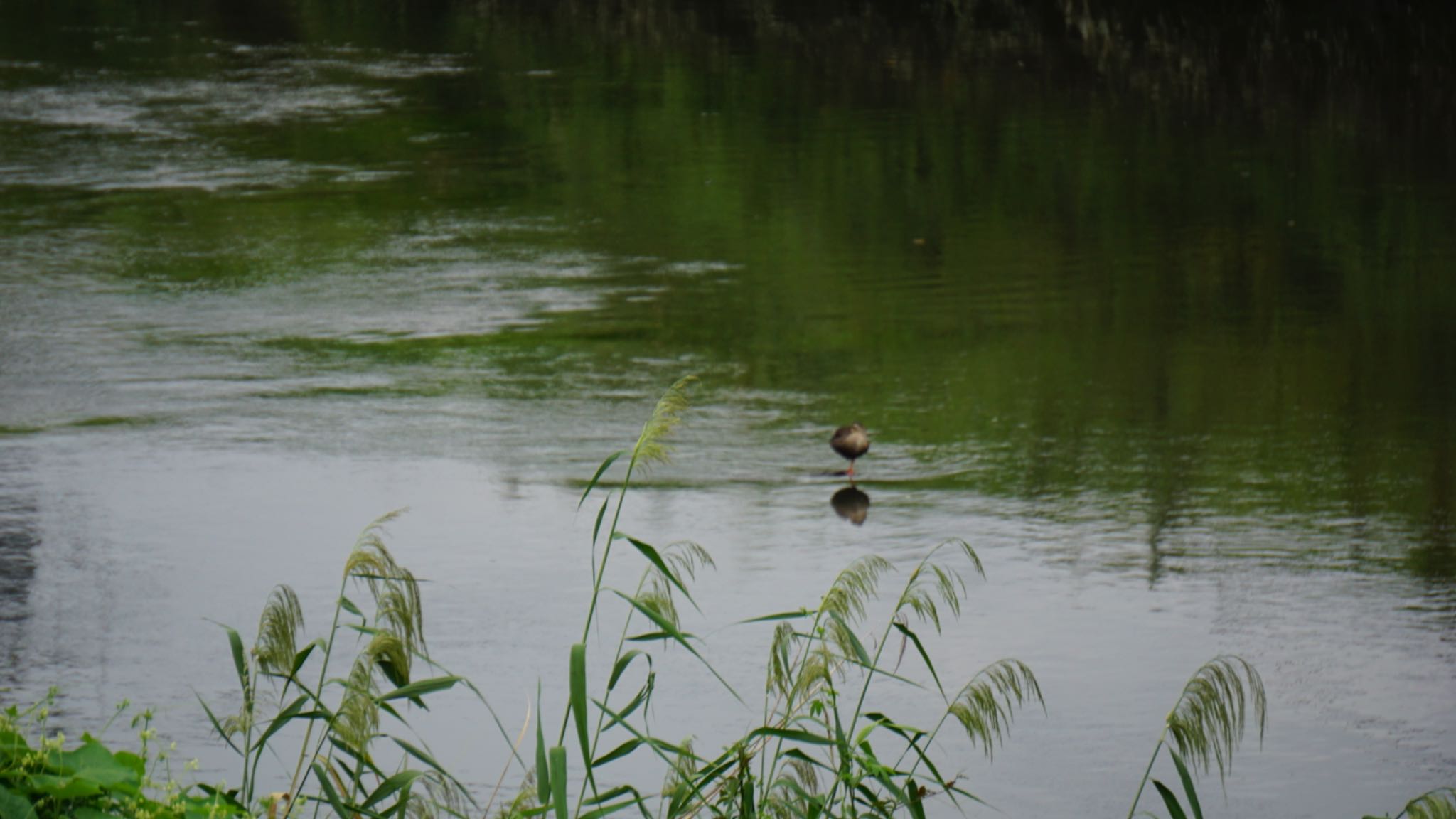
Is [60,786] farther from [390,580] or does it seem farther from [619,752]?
[619,752]

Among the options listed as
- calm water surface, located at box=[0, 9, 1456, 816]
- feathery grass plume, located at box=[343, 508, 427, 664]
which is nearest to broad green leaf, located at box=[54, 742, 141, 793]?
feathery grass plume, located at box=[343, 508, 427, 664]

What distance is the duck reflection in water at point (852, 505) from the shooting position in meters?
6.95

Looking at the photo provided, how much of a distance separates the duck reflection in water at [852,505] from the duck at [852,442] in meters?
0.17

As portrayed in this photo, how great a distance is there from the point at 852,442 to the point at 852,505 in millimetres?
387

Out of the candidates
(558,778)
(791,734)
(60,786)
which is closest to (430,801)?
(558,778)

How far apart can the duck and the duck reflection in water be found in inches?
6.9

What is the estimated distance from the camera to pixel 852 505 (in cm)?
709

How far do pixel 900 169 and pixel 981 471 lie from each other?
6.41 meters

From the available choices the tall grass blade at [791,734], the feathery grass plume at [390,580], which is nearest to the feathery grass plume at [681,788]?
the tall grass blade at [791,734]

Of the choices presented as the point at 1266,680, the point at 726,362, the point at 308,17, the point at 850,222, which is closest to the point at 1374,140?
the point at 850,222

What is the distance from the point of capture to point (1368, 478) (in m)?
7.35

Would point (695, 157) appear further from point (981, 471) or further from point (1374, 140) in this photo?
point (981, 471)

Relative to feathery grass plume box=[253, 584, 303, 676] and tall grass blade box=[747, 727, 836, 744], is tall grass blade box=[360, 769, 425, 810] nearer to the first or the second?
feathery grass plume box=[253, 584, 303, 676]

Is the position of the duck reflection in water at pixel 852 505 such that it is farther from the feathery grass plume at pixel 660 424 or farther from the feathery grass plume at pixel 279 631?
the feathery grass plume at pixel 279 631
